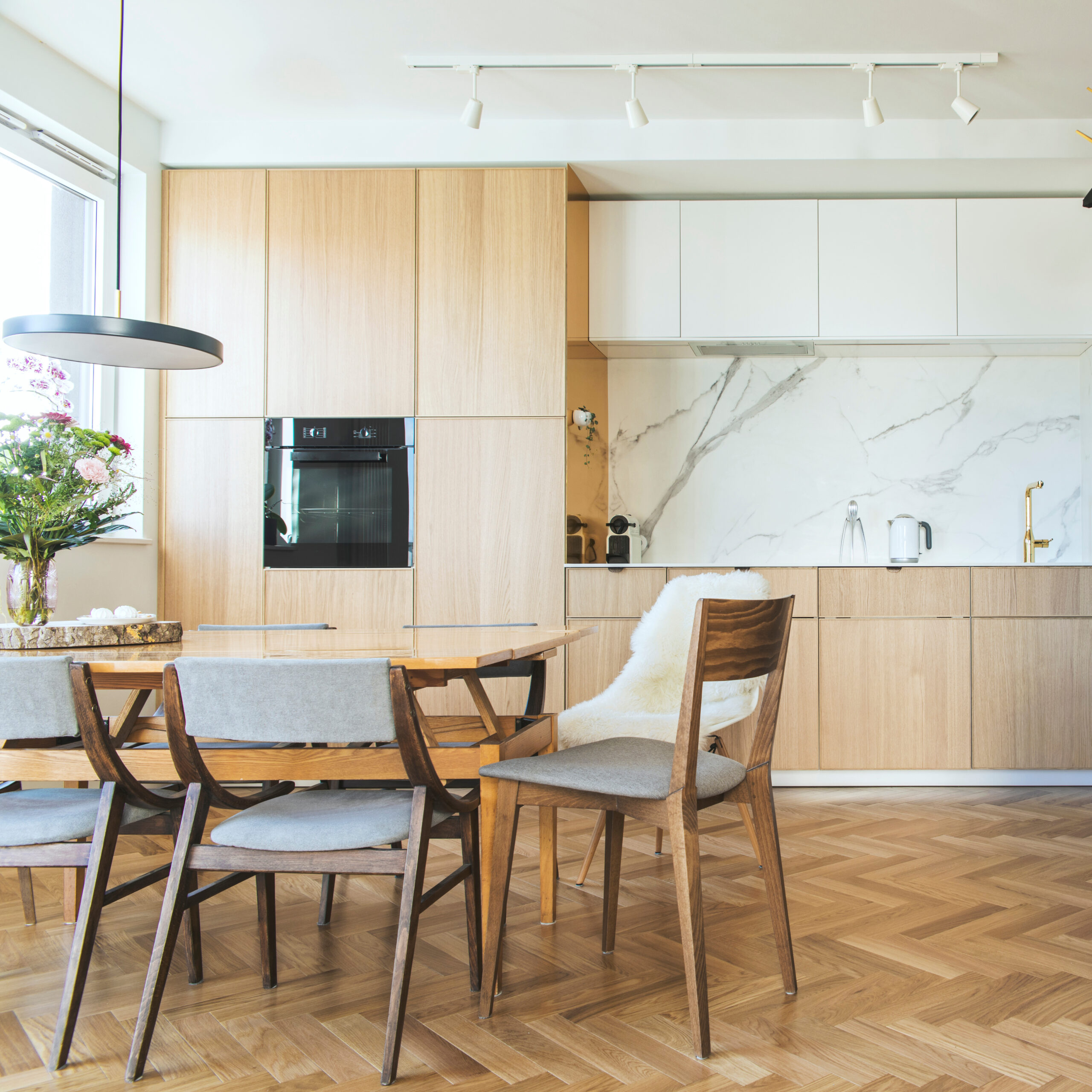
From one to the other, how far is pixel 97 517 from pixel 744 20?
8.25ft

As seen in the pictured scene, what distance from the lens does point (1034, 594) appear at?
11.9 ft

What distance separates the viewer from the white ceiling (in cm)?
299

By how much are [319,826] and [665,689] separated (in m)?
1.39

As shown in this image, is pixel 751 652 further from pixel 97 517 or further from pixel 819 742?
pixel 819 742

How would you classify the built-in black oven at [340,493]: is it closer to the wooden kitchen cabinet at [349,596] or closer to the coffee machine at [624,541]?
the wooden kitchen cabinet at [349,596]

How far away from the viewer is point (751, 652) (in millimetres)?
1647

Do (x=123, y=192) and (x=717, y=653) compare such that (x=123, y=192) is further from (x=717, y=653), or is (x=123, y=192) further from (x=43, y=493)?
(x=717, y=653)

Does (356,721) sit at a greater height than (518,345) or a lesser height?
lesser

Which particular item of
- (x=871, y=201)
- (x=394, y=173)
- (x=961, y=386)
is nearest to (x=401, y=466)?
(x=394, y=173)

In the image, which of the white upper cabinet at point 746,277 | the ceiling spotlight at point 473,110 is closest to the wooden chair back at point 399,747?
the ceiling spotlight at point 473,110

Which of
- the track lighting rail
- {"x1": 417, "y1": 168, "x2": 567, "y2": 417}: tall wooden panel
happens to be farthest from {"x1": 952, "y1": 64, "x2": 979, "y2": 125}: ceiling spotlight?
{"x1": 417, "y1": 168, "x2": 567, "y2": 417}: tall wooden panel

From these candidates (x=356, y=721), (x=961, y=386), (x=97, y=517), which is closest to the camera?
(x=356, y=721)

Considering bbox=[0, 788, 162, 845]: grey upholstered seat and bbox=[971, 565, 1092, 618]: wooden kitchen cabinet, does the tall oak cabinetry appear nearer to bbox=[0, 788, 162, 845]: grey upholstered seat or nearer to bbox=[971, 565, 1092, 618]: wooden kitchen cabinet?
bbox=[971, 565, 1092, 618]: wooden kitchen cabinet

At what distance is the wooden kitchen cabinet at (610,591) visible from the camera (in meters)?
3.61
